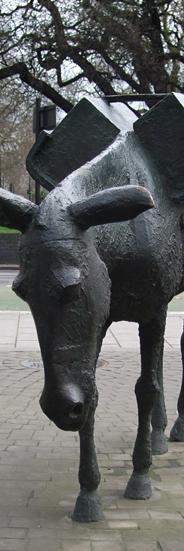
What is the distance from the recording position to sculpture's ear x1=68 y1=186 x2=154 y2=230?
91.8 inches

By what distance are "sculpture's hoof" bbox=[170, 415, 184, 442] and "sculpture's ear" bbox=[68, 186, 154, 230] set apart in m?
3.02

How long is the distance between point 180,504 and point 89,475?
67cm

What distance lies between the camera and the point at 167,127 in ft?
11.9

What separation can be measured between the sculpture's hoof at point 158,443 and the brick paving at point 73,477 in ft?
0.18

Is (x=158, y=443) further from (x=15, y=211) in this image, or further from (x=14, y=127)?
(x=14, y=127)

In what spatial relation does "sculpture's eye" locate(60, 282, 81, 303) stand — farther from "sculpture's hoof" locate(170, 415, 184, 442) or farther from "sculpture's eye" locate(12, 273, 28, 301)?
"sculpture's hoof" locate(170, 415, 184, 442)

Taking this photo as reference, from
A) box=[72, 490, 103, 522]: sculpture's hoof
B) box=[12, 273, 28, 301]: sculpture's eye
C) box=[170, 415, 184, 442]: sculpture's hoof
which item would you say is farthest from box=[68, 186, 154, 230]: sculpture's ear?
box=[170, 415, 184, 442]: sculpture's hoof

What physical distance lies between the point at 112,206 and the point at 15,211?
43 cm

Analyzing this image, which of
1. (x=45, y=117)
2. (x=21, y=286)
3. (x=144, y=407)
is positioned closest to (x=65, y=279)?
(x=21, y=286)

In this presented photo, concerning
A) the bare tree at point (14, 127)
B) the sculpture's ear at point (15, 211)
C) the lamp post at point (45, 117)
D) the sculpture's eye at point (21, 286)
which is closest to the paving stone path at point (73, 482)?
the sculpture's eye at point (21, 286)

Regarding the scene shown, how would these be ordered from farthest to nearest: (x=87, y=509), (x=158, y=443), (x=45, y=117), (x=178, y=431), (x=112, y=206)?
(x=45, y=117) → (x=178, y=431) → (x=158, y=443) → (x=87, y=509) → (x=112, y=206)

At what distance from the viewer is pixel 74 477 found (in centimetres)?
413

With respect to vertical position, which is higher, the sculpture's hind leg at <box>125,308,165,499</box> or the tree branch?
the tree branch

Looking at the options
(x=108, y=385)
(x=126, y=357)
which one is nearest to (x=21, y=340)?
(x=126, y=357)
